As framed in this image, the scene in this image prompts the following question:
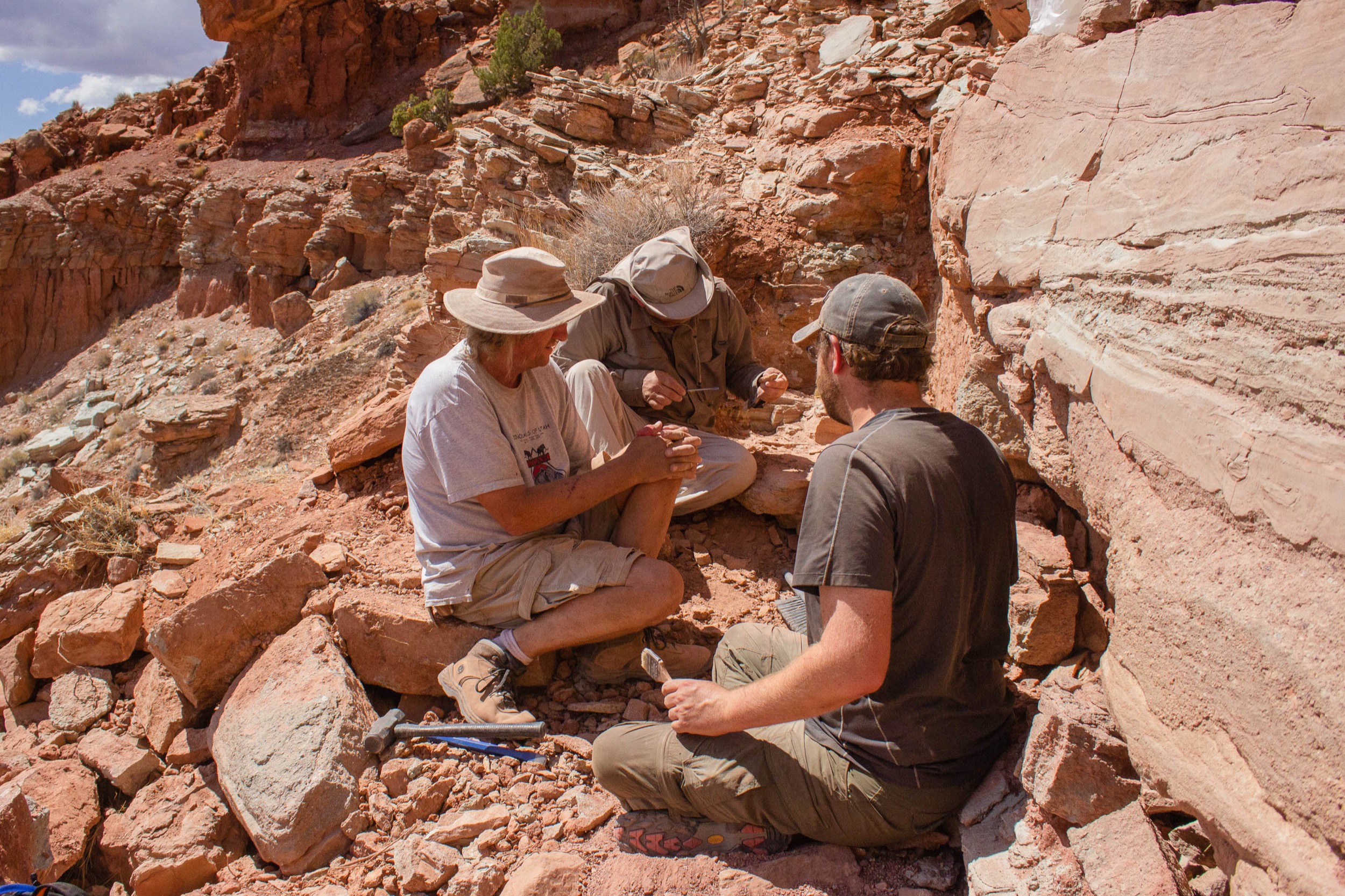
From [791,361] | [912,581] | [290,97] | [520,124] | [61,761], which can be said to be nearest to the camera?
[912,581]

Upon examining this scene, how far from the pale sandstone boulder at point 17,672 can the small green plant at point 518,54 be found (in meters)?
9.48

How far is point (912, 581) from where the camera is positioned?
1.65m

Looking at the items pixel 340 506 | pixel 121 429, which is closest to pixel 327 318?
pixel 121 429

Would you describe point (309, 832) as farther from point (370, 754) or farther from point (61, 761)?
point (61, 761)

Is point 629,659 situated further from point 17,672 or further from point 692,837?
point 17,672

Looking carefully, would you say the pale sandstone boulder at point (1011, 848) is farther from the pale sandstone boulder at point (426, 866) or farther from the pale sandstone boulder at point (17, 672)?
the pale sandstone boulder at point (17, 672)

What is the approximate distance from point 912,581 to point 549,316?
149 centimetres

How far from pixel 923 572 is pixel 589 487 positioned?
1.29 m

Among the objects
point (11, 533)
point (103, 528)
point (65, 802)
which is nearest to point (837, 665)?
point (65, 802)

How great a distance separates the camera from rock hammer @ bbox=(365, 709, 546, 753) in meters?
2.45

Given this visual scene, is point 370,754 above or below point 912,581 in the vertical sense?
below

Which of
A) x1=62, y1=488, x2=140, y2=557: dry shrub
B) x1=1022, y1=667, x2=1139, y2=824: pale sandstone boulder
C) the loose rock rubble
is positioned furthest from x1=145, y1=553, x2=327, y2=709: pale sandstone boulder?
x1=1022, y1=667, x2=1139, y2=824: pale sandstone boulder

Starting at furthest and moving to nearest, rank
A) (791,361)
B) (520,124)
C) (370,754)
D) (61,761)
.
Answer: (520,124) < (791,361) < (61,761) < (370,754)

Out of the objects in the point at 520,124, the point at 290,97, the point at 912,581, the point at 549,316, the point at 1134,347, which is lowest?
the point at 912,581
